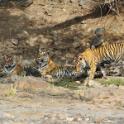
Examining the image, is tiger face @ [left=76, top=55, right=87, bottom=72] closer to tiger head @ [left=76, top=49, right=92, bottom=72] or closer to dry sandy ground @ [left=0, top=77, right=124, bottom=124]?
tiger head @ [left=76, top=49, right=92, bottom=72]

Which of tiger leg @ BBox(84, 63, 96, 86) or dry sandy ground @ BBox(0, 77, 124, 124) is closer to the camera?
dry sandy ground @ BBox(0, 77, 124, 124)

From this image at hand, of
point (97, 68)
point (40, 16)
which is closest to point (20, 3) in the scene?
point (40, 16)

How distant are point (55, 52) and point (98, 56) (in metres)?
3.24

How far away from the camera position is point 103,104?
1042 cm

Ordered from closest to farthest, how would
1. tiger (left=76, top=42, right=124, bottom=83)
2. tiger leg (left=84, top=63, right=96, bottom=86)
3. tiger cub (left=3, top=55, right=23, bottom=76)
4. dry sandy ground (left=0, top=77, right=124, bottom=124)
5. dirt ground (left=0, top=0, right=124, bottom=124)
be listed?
dry sandy ground (left=0, top=77, right=124, bottom=124) < dirt ground (left=0, top=0, right=124, bottom=124) < tiger leg (left=84, top=63, right=96, bottom=86) < tiger (left=76, top=42, right=124, bottom=83) < tiger cub (left=3, top=55, right=23, bottom=76)

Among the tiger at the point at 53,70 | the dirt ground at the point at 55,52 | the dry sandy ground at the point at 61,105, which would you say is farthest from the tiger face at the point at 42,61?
the dry sandy ground at the point at 61,105

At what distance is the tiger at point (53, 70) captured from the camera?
13359 mm

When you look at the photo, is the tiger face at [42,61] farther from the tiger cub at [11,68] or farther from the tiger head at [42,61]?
the tiger cub at [11,68]

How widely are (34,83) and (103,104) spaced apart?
1.95 metres

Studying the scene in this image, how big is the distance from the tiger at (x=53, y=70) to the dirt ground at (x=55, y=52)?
129cm

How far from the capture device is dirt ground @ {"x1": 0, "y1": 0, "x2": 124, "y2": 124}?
31.0 ft

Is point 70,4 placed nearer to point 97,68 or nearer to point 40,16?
point 40,16

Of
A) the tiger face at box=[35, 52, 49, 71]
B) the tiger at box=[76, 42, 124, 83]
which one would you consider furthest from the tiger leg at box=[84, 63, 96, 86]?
the tiger face at box=[35, 52, 49, 71]

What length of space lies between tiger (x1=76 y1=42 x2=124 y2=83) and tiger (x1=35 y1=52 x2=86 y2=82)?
0.64 ft
